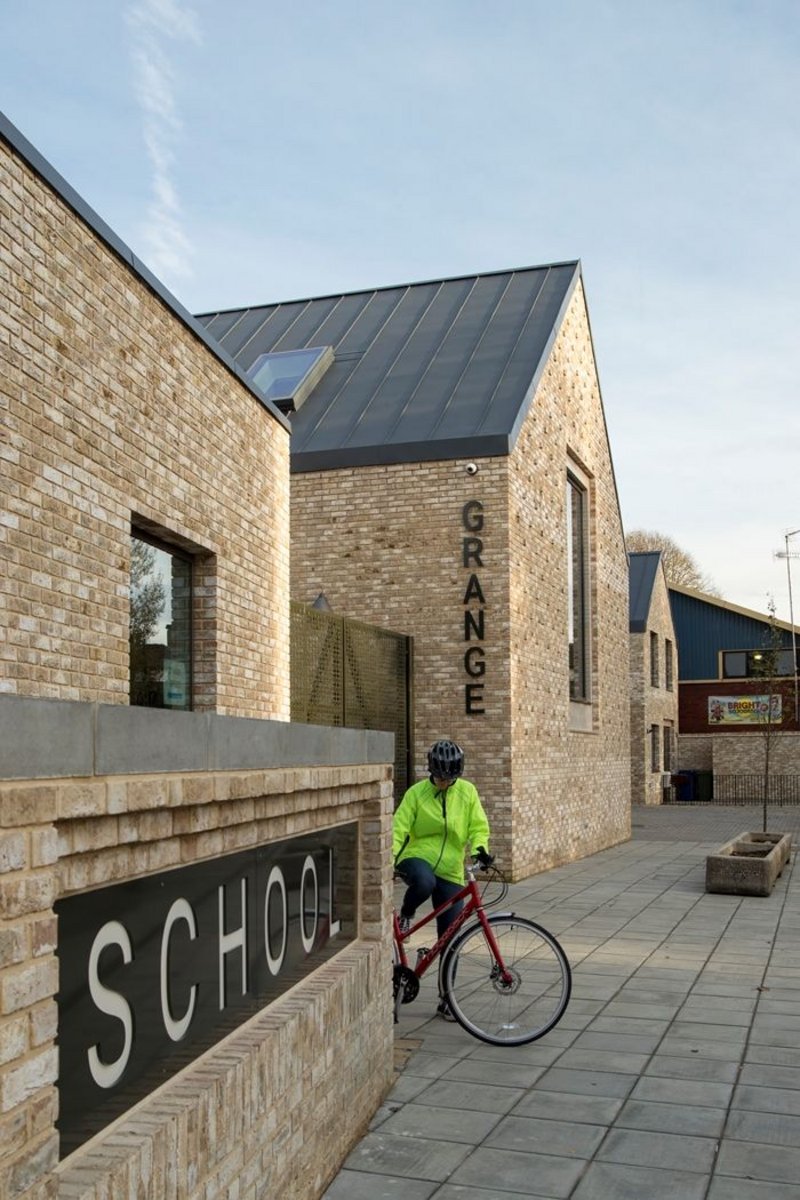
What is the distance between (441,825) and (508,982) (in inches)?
44.5

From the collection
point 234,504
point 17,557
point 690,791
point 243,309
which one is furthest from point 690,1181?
point 690,791

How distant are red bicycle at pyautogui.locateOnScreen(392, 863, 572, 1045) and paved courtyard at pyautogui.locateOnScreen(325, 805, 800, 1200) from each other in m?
0.16

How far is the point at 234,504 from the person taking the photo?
11180 mm

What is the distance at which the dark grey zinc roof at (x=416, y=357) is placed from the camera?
1652cm

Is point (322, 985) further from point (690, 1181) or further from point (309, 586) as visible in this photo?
point (309, 586)

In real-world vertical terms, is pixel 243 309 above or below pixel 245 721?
above

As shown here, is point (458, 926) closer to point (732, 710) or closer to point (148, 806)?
point (148, 806)

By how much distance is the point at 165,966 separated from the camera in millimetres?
3473

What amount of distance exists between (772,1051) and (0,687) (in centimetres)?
474

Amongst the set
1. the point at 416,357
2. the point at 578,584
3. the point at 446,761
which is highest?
the point at 416,357

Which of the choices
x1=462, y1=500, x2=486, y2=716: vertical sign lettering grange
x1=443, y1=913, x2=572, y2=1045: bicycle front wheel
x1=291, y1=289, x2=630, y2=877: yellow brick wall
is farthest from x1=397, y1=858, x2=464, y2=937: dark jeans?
x1=462, y1=500, x2=486, y2=716: vertical sign lettering grange

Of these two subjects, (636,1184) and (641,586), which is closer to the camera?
(636,1184)

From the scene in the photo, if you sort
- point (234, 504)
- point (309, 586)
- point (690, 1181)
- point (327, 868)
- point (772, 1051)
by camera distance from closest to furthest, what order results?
point (690, 1181), point (327, 868), point (772, 1051), point (234, 504), point (309, 586)

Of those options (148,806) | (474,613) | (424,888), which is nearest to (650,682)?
(474,613)
